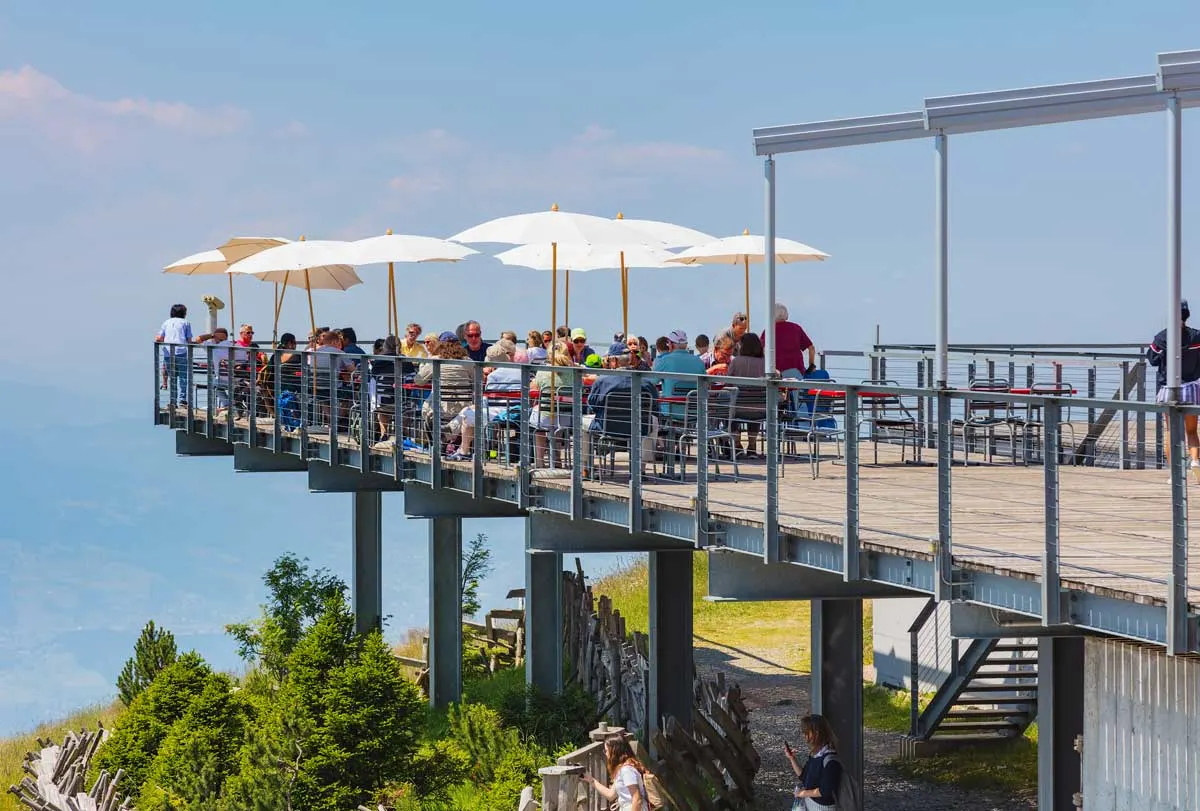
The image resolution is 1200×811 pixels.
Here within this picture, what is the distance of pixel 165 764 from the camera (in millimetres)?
21328

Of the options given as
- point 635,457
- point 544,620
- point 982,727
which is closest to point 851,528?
point 635,457

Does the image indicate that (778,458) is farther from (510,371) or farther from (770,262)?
(510,371)

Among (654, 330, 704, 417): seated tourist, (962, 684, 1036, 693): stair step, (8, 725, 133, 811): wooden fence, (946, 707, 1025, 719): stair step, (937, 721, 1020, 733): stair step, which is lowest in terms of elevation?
(8, 725, 133, 811): wooden fence

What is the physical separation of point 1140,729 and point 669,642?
32.4 ft

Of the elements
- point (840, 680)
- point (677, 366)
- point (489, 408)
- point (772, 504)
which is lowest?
point (840, 680)

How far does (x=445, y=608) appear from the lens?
1044 inches

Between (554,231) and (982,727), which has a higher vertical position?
(554,231)

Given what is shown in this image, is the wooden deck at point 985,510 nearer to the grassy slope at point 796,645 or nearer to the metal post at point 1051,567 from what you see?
the metal post at point 1051,567

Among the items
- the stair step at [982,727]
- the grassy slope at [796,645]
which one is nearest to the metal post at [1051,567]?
the grassy slope at [796,645]

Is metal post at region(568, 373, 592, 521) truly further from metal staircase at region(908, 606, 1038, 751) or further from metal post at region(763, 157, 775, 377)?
metal staircase at region(908, 606, 1038, 751)

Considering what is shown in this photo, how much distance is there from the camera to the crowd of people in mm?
17422

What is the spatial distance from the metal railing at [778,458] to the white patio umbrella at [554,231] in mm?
1470

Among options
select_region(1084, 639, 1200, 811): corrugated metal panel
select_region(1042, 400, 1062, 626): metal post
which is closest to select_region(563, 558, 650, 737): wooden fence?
select_region(1084, 639, 1200, 811): corrugated metal panel

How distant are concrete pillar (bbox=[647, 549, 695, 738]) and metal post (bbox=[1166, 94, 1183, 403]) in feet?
29.5
